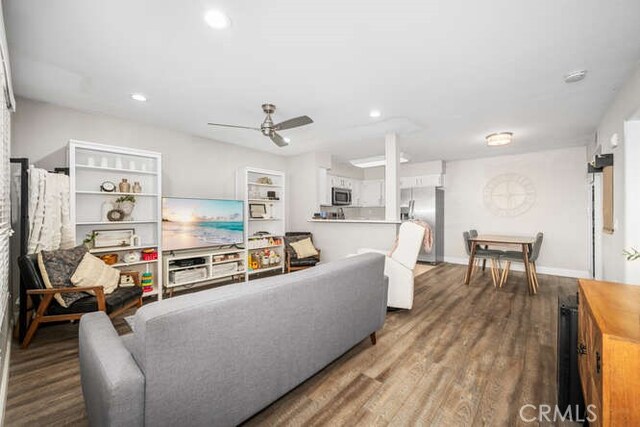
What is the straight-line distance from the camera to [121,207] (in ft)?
11.8

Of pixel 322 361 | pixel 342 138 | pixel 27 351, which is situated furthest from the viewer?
pixel 342 138

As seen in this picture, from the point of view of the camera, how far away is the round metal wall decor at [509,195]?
5.54 meters

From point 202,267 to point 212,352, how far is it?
11.0ft

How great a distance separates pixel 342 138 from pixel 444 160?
3.12 m

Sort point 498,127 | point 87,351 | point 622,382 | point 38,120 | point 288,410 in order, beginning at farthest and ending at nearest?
point 498,127 → point 38,120 → point 288,410 → point 87,351 → point 622,382

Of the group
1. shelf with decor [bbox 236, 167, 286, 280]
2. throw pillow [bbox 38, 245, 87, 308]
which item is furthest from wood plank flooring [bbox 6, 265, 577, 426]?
shelf with decor [bbox 236, 167, 286, 280]

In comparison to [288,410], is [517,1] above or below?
above

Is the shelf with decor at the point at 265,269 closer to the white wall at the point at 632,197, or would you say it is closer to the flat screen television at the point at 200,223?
the flat screen television at the point at 200,223

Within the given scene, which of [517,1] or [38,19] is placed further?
[38,19]

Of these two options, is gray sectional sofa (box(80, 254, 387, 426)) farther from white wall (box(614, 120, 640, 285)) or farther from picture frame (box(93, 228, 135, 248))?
white wall (box(614, 120, 640, 285))

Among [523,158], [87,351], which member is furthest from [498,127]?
[87,351]

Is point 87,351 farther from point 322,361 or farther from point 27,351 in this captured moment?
point 27,351

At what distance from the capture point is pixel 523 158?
5.61m

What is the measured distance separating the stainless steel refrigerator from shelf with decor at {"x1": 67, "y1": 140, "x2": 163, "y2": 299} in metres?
5.09
